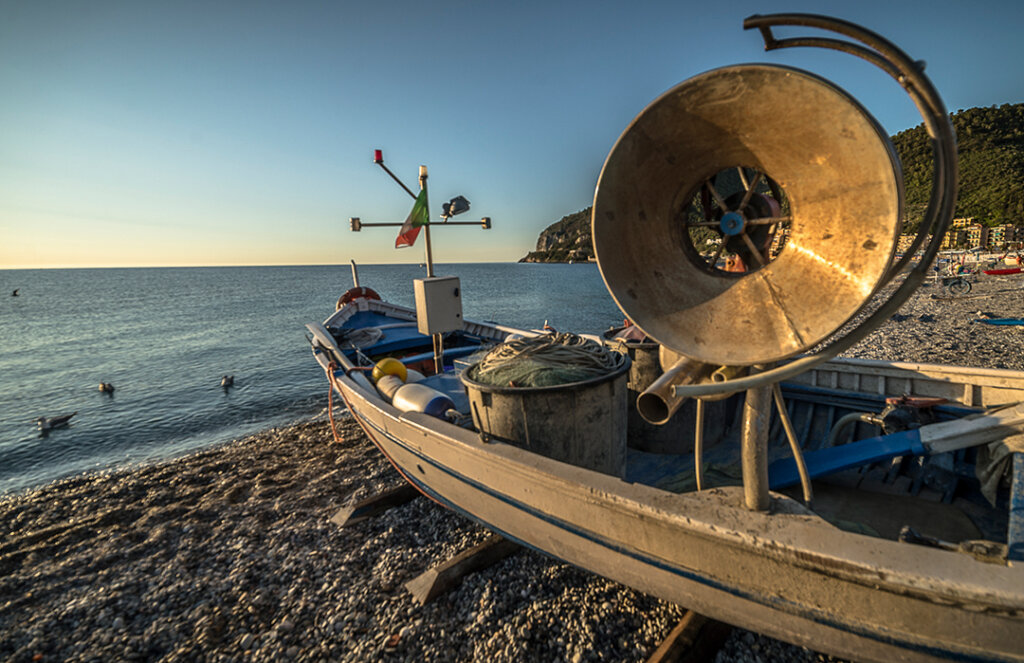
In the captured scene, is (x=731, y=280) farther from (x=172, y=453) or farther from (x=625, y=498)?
(x=172, y=453)

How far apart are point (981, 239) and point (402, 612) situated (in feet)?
302

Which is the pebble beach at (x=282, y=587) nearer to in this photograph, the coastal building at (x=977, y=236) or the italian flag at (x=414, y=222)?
the italian flag at (x=414, y=222)

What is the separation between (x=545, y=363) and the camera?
4609mm

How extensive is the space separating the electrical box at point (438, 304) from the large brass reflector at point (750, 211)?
490 centimetres

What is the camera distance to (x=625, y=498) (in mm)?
3201

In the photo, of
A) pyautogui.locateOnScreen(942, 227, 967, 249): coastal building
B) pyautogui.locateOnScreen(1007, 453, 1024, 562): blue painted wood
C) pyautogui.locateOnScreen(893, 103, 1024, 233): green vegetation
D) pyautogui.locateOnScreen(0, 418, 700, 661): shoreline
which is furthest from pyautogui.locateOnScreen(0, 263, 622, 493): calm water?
pyautogui.locateOnScreen(893, 103, 1024, 233): green vegetation

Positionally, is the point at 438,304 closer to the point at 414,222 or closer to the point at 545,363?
the point at 414,222

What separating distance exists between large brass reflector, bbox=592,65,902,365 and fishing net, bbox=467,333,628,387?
167 centimetres

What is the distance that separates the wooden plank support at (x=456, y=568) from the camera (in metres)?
4.53

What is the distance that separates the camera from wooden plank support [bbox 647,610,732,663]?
11.2ft

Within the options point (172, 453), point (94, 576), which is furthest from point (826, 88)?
point (172, 453)

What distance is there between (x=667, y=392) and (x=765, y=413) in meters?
0.85

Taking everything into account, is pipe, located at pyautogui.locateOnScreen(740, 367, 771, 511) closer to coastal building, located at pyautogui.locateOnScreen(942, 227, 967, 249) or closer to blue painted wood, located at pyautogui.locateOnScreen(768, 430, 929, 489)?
blue painted wood, located at pyautogui.locateOnScreen(768, 430, 929, 489)

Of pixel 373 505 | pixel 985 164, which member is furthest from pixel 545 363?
pixel 985 164
